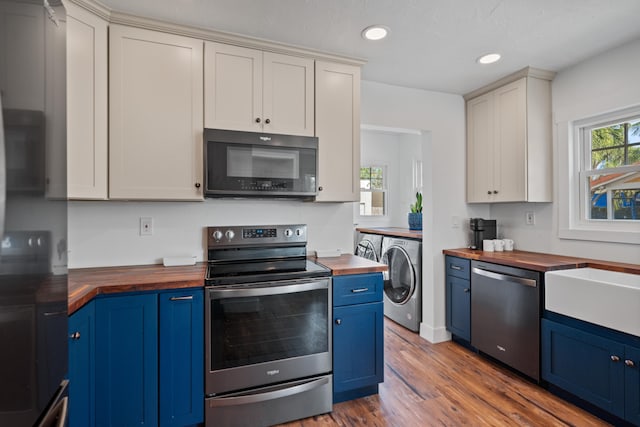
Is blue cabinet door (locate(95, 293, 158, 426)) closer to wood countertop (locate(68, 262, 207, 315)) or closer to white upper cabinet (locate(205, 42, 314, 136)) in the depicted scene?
wood countertop (locate(68, 262, 207, 315))

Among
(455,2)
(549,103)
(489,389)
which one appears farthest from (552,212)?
(455,2)

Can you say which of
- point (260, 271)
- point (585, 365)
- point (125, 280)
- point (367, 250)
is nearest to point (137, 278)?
point (125, 280)

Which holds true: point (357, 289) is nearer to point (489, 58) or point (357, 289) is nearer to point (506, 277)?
point (506, 277)

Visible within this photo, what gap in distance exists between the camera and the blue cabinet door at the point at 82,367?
58.3 inches

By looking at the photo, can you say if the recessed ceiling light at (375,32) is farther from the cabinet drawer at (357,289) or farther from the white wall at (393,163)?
the white wall at (393,163)

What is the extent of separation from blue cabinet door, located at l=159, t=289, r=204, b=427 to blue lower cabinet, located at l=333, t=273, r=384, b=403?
797 mm

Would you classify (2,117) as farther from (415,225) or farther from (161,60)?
(415,225)

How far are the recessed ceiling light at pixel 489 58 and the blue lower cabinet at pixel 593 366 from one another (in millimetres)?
1893

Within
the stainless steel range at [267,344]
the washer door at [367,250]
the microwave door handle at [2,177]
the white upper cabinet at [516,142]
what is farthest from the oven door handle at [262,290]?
the washer door at [367,250]

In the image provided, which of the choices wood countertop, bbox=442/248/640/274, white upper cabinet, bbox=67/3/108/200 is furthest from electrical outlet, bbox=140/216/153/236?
wood countertop, bbox=442/248/640/274

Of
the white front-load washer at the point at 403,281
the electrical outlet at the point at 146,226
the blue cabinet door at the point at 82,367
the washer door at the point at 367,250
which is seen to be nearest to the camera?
the blue cabinet door at the point at 82,367

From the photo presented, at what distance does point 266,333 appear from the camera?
1918 millimetres

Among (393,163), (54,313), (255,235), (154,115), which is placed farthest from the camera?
(393,163)

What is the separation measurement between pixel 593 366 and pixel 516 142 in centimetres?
171
